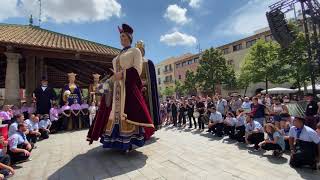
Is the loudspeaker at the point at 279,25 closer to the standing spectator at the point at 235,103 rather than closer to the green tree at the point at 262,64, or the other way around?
the standing spectator at the point at 235,103

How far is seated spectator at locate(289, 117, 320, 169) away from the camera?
4672mm

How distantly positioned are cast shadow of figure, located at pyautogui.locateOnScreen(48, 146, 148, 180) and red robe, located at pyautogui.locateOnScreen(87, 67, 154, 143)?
43 centimetres

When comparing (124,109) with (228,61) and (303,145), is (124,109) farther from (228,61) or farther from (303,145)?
(228,61)

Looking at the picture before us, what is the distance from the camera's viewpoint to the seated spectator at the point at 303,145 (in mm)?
4672

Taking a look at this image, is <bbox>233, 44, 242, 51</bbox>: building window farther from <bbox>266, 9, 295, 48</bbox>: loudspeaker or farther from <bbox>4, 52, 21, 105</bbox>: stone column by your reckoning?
<bbox>4, 52, 21, 105</bbox>: stone column

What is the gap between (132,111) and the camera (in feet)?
17.6

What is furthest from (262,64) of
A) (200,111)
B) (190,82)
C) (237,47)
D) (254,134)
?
(254,134)

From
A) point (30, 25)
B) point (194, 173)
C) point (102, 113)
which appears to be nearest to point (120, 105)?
point (102, 113)

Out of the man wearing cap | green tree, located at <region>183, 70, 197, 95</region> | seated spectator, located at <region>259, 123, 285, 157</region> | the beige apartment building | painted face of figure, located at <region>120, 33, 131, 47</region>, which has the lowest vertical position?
seated spectator, located at <region>259, 123, 285, 157</region>

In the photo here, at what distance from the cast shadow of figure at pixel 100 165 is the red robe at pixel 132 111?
0.43 m

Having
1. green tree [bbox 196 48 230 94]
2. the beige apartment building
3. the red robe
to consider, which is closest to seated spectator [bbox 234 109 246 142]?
the red robe

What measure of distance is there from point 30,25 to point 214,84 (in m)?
26.7

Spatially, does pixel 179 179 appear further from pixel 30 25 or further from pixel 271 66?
pixel 271 66

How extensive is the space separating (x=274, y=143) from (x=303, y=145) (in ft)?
2.48
